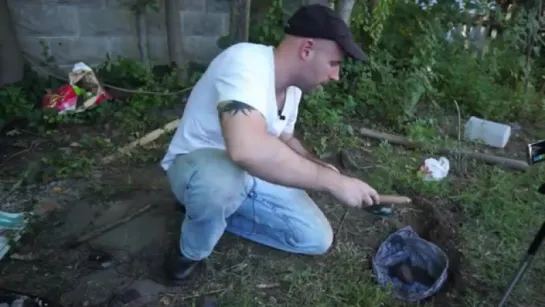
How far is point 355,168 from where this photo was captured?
122 inches

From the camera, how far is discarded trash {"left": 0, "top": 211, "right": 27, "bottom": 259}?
223cm

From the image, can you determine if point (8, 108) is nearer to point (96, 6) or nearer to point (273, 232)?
point (96, 6)

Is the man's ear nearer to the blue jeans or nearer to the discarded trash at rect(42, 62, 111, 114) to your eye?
the blue jeans

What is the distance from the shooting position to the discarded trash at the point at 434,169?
2971 millimetres

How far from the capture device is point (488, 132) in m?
3.53

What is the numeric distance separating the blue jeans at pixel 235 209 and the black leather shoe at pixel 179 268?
0.03 metres

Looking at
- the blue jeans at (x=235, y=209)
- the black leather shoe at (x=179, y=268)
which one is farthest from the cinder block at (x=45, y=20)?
the black leather shoe at (x=179, y=268)

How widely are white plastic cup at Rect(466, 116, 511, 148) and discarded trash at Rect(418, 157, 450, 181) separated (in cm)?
62

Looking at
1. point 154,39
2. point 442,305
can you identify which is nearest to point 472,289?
point 442,305

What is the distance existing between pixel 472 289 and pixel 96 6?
3186mm

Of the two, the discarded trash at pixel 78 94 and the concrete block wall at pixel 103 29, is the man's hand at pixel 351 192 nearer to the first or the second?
the discarded trash at pixel 78 94

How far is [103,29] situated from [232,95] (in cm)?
261

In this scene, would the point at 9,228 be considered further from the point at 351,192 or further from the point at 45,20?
the point at 45,20

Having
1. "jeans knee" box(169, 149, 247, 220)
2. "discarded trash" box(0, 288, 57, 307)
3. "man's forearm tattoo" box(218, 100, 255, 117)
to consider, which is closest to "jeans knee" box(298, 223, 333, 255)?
"jeans knee" box(169, 149, 247, 220)
